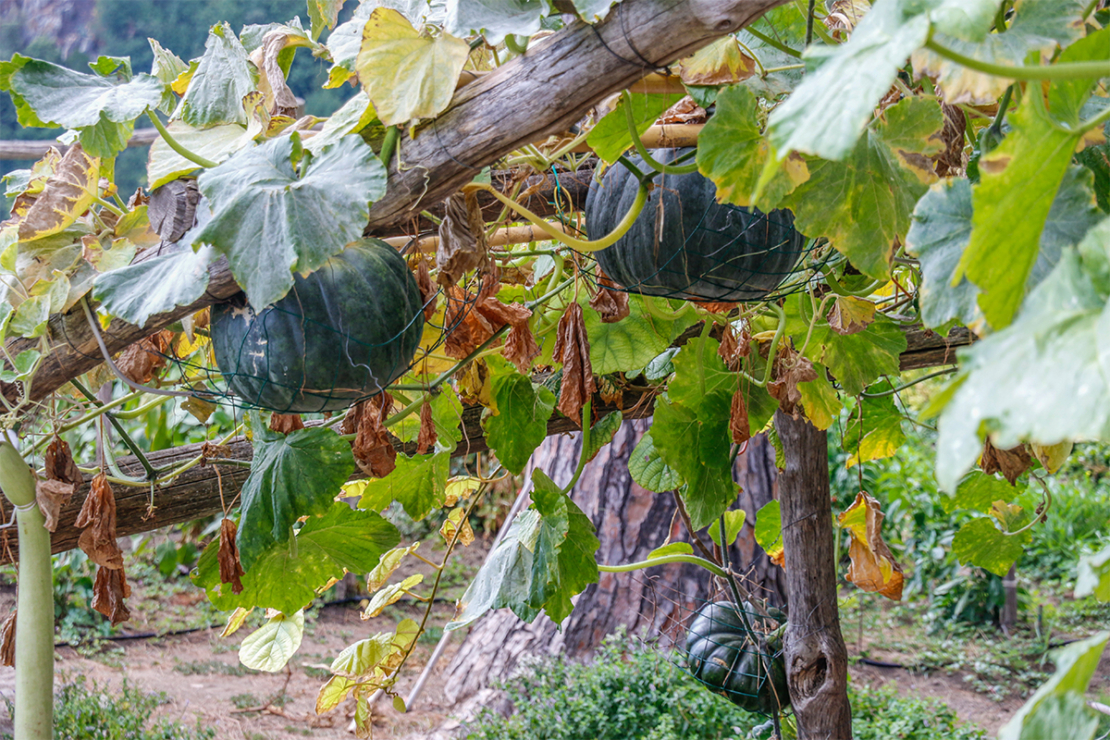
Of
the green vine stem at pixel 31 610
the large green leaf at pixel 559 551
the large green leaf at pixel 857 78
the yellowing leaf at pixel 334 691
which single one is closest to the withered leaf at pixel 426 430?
the large green leaf at pixel 559 551

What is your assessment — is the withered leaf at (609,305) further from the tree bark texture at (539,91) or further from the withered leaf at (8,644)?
the withered leaf at (8,644)

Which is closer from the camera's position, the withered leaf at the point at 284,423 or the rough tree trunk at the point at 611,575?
the withered leaf at the point at 284,423

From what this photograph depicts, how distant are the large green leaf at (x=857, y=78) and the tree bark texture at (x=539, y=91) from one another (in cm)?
24

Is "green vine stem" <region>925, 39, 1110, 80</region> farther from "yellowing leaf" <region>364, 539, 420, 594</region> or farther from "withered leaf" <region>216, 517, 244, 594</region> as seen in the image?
"yellowing leaf" <region>364, 539, 420, 594</region>

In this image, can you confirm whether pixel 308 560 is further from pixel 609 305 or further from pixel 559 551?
pixel 609 305

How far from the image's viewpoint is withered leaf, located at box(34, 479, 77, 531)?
1.10 metres

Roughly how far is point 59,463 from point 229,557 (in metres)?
0.28

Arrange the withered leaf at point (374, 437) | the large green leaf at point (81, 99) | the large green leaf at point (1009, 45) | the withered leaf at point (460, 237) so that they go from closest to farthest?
the large green leaf at point (1009, 45) → the large green leaf at point (81, 99) → the withered leaf at point (460, 237) → the withered leaf at point (374, 437)

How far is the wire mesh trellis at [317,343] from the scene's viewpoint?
855 millimetres

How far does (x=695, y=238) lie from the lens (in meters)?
1.00

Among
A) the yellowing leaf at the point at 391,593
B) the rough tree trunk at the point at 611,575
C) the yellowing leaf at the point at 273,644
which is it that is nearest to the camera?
the yellowing leaf at the point at 273,644

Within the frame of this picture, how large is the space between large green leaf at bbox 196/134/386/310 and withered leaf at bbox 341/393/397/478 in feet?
1.48

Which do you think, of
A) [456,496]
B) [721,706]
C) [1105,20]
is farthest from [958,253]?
[721,706]

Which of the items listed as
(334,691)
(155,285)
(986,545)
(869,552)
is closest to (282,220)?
(155,285)
